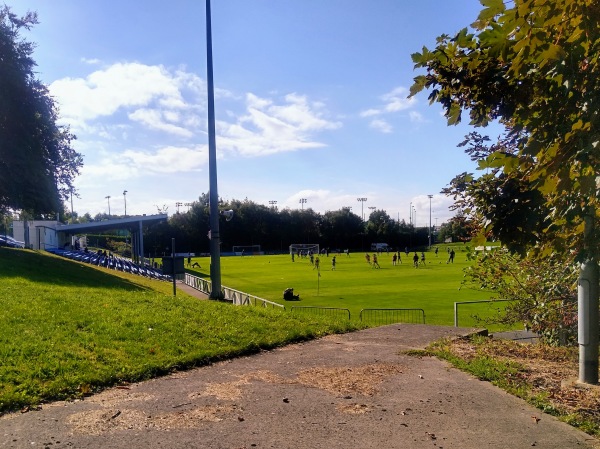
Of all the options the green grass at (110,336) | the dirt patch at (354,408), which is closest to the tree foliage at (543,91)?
the dirt patch at (354,408)

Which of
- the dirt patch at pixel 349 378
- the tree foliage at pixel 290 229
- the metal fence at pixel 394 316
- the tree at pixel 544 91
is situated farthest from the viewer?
the tree foliage at pixel 290 229

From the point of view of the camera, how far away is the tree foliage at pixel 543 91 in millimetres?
3482

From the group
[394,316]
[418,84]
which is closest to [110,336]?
[418,84]

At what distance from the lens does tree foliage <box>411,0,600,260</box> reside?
11.4ft

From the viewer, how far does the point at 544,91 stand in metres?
3.86

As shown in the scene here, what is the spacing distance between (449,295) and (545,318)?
796 inches

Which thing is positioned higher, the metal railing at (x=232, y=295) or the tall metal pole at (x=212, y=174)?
the tall metal pole at (x=212, y=174)

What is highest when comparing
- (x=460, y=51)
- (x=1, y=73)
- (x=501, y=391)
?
(x=1, y=73)

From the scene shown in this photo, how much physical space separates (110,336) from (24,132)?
88.1 feet

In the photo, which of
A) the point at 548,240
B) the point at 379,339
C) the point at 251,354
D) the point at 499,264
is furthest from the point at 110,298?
the point at 548,240

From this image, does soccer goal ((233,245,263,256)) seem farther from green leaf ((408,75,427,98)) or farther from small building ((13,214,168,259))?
green leaf ((408,75,427,98))

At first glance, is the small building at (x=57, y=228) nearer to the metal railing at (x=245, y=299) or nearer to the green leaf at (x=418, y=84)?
the metal railing at (x=245, y=299)

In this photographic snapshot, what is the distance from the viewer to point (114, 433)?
14.9 ft

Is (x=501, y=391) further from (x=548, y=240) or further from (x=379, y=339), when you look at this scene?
(x=379, y=339)
